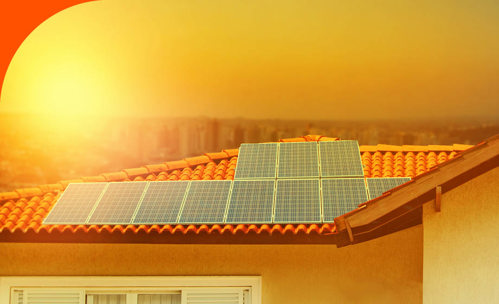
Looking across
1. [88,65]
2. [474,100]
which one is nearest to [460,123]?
[474,100]

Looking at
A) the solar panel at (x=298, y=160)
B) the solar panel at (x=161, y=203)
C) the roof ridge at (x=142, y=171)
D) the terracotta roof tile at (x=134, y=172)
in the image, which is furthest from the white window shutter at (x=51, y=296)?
the solar panel at (x=298, y=160)

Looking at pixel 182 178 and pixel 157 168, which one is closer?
pixel 182 178

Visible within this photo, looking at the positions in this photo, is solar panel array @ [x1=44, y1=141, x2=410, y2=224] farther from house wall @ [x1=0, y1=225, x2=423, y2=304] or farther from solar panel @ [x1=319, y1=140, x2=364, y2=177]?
house wall @ [x1=0, y1=225, x2=423, y2=304]

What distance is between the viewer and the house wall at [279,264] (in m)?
7.63

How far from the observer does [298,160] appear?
9.62m

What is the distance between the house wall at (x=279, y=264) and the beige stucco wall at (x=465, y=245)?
5.15 feet

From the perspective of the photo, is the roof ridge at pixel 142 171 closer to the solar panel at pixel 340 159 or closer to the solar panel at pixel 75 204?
the solar panel at pixel 75 204

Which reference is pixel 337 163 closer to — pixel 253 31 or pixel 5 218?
pixel 5 218

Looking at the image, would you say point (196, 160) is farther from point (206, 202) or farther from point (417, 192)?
point (417, 192)

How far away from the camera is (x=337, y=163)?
30.7ft

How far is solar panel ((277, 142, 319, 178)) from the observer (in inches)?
358

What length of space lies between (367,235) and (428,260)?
86 cm

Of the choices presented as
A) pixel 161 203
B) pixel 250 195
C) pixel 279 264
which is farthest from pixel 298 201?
pixel 161 203

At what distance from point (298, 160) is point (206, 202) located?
79.8 inches
